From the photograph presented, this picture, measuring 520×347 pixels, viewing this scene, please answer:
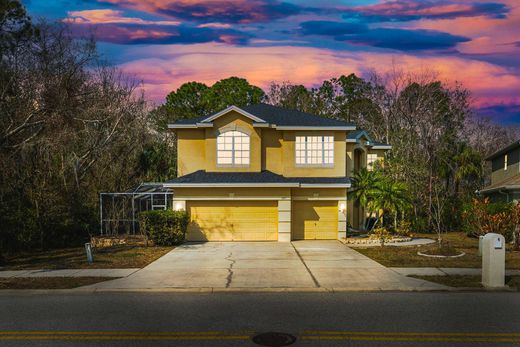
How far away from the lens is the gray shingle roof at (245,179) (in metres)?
24.6

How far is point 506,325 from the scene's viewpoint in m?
9.36

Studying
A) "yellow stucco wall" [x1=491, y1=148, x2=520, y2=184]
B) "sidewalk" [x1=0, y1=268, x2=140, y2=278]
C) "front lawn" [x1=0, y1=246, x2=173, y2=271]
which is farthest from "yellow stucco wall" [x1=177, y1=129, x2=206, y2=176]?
"yellow stucco wall" [x1=491, y1=148, x2=520, y2=184]

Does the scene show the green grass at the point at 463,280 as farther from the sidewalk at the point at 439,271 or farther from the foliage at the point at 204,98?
the foliage at the point at 204,98

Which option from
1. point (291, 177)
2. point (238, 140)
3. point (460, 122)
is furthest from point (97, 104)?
point (460, 122)

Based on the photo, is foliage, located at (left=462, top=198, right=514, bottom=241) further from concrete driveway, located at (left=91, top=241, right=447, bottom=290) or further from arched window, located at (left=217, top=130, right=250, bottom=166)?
arched window, located at (left=217, top=130, right=250, bottom=166)

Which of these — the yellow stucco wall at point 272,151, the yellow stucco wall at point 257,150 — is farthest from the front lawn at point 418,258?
the yellow stucco wall at point 272,151

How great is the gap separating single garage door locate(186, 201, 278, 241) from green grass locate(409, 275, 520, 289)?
38.2 feet

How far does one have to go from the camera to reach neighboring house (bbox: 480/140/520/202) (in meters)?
28.5

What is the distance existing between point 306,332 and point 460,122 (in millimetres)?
45288

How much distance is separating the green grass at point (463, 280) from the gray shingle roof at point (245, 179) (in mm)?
10940

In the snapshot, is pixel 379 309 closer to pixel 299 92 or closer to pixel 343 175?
pixel 343 175

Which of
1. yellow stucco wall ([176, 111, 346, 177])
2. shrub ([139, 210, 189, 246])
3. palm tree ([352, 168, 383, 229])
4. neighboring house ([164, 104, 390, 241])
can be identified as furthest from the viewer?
yellow stucco wall ([176, 111, 346, 177])

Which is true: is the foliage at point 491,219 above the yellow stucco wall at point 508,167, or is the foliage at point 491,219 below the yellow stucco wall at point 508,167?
below

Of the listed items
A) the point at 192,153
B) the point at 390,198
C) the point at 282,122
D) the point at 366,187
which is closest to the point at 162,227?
the point at 192,153
